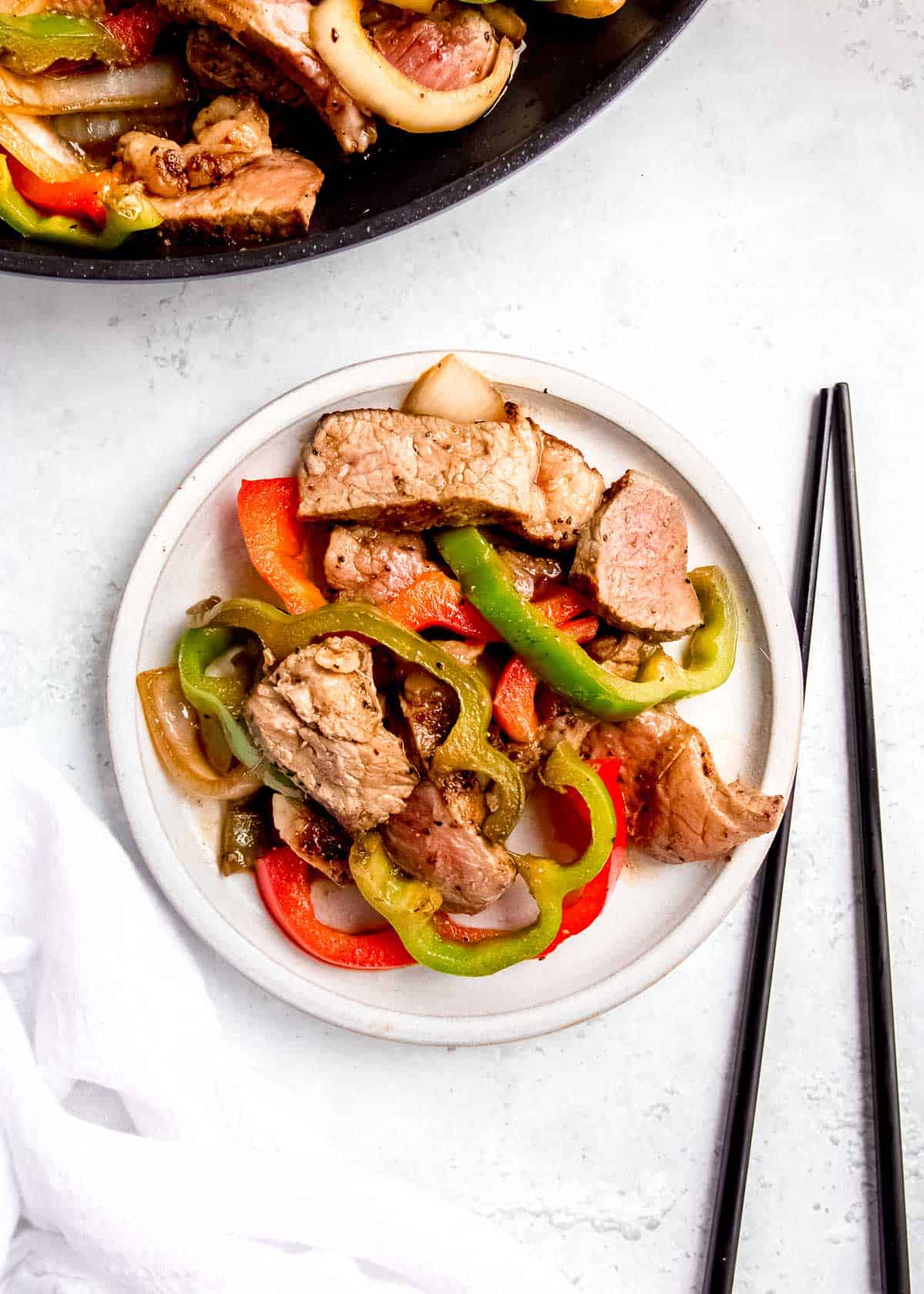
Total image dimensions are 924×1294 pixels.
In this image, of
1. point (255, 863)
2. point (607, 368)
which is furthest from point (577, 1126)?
point (607, 368)

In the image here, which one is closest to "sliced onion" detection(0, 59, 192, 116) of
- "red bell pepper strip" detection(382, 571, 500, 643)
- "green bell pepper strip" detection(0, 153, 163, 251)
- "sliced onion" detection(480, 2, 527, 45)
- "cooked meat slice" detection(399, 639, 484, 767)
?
"green bell pepper strip" detection(0, 153, 163, 251)

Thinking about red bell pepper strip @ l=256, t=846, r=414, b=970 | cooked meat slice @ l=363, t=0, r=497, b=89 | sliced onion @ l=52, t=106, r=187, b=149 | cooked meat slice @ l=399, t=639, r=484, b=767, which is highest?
cooked meat slice @ l=363, t=0, r=497, b=89

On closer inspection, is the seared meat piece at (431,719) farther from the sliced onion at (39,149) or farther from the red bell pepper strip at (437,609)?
the sliced onion at (39,149)

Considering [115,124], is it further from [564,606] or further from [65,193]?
[564,606]

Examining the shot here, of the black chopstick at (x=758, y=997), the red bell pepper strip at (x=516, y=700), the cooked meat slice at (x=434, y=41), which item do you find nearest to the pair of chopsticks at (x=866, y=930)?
the black chopstick at (x=758, y=997)

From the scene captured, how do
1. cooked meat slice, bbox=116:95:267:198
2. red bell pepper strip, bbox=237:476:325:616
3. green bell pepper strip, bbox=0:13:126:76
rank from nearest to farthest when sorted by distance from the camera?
green bell pepper strip, bbox=0:13:126:76
cooked meat slice, bbox=116:95:267:198
red bell pepper strip, bbox=237:476:325:616

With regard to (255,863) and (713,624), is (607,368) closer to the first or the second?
(713,624)

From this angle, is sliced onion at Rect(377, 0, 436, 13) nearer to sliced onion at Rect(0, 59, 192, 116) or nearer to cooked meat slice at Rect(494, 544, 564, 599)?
sliced onion at Rect(0, 59, 192, 116)
